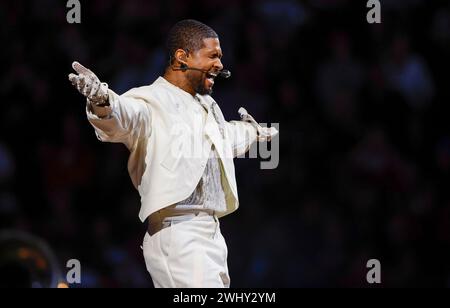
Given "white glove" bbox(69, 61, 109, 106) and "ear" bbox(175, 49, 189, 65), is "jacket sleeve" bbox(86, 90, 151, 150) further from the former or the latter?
"ear" bbox(175, 49, 189, 65)

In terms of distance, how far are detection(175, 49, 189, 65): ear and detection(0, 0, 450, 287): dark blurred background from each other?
160 centimetres

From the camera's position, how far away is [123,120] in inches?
128

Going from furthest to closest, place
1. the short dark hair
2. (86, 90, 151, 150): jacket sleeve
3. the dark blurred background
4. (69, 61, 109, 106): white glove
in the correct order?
the dark blurred background < the short dark hair < (86, 90, 151, 150): jacket sleeve < (69, 61, 109, 106): white glove

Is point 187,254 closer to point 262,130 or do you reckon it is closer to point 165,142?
point 165,142

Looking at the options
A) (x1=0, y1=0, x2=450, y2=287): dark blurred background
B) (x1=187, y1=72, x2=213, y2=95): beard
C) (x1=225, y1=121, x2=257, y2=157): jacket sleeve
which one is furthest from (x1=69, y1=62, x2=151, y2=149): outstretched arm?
(x1=0, y1=0, x2=450, y2=287): dark blurred background

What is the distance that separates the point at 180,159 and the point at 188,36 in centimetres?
52

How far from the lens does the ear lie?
365 centimetres

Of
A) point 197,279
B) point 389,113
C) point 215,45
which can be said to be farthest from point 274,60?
point 197,279

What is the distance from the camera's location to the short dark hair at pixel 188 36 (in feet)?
11.9

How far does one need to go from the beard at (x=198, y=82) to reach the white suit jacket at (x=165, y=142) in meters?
0.04

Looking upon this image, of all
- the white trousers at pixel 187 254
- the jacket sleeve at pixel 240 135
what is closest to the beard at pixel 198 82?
the jacket sleeve at pixel 240 135

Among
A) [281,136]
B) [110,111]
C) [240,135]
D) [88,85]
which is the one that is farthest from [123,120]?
[281,136]

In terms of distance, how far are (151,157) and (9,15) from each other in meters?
2.72

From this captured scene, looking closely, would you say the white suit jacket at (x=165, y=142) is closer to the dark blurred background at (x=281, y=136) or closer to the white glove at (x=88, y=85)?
the white glove at (x=88, y=85)
